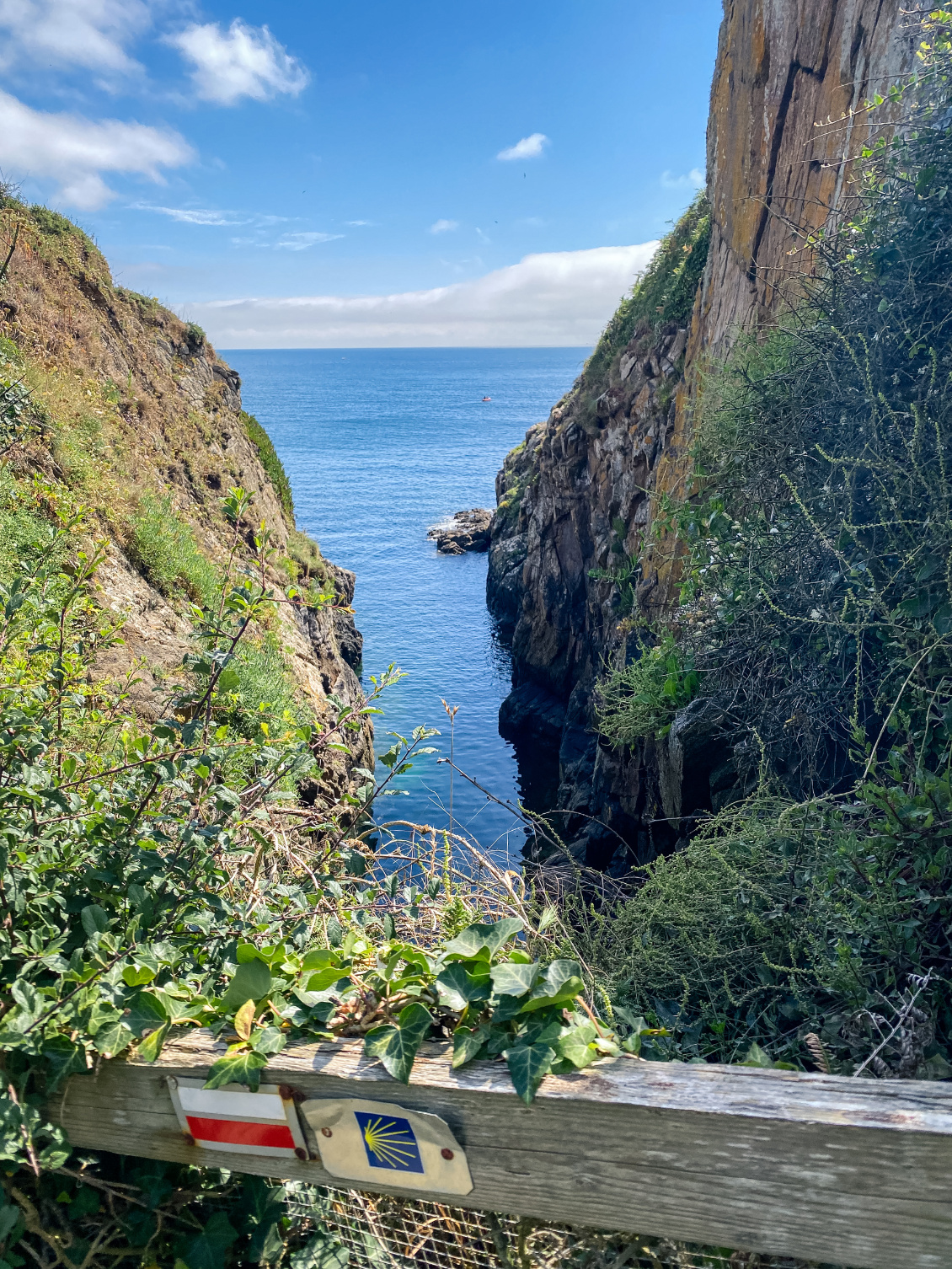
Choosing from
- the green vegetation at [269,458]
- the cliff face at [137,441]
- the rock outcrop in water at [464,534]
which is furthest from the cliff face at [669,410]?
the rock outcrop in water at [464,534]

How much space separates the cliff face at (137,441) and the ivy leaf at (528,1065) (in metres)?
7.71

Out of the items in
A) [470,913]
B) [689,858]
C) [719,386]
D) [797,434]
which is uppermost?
[719,386]

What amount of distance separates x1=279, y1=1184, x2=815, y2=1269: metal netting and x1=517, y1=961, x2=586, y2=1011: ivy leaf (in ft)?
1.54

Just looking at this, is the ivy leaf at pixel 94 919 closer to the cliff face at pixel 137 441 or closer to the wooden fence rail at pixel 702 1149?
the wooden fence rail at pixel 702 1149

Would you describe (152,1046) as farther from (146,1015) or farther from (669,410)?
(669,410)

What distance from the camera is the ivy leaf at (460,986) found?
4.92 ft

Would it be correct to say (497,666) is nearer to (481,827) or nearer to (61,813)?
(481,827)

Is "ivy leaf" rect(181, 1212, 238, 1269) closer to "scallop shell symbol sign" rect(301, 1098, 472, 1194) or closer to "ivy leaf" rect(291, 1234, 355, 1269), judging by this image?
"ivy leaf" rect(291, 1234, 355, 1269)

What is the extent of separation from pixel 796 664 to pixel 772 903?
179cm

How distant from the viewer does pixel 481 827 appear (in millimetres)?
16125

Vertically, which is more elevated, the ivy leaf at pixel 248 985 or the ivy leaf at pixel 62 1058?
the ivy leaf at pixel 248 985

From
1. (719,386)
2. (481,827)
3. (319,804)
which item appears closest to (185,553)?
(319,804)

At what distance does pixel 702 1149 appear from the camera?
1.27 m

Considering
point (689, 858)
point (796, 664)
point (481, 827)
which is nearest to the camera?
point (689, 858)
